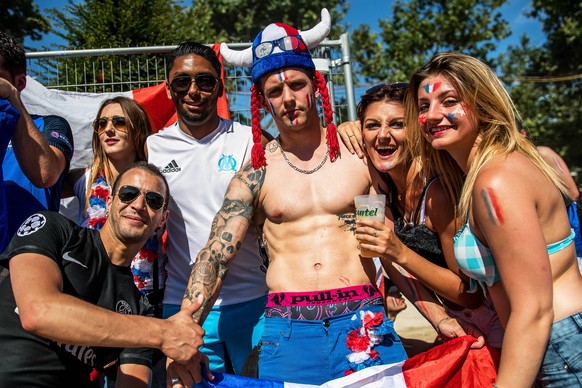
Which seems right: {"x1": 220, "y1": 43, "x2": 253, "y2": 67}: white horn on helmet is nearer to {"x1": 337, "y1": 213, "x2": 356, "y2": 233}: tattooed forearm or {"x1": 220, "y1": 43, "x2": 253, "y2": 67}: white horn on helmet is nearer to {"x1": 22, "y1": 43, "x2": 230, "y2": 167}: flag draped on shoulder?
{"x1": 337, "y1": 213, "x2": 356, "y2": 233}: tattooed forearm

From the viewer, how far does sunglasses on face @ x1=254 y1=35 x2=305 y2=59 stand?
10.0 feet

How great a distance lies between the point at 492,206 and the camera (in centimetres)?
195

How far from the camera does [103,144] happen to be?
3.74 m

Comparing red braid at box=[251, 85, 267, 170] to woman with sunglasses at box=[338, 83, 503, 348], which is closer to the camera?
woman with sunglasses at box=[338, 83, 503, 348]

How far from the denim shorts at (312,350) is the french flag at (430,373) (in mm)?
78

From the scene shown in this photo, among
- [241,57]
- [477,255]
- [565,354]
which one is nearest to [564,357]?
[565,354]

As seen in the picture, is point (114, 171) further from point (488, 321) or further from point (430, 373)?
point (488, 321)

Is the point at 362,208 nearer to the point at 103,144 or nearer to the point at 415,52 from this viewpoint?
the point at 103,144

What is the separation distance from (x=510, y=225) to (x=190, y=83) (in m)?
2.45

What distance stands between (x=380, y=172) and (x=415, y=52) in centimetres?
1176

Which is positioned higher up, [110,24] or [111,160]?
[110,24]

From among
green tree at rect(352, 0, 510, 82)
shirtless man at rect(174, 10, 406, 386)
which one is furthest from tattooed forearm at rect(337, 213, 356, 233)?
green tree at rect(352, 0, 510, 82)

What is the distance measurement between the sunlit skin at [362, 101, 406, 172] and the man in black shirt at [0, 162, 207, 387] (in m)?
1.45

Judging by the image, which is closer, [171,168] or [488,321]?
[488,321]
